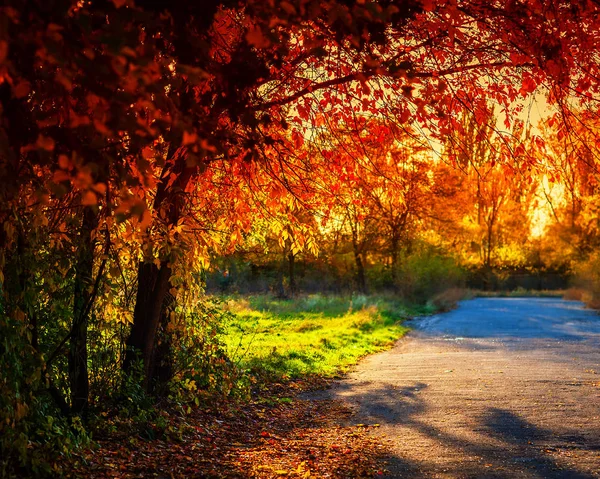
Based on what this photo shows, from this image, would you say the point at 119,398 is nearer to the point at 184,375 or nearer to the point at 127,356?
the point at 127,356

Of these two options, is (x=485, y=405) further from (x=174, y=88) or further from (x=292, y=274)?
(x=292, y=274)

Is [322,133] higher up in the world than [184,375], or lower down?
higher up

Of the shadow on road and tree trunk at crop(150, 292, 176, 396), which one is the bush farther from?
tree trunk at crop(150, 292, 176, 396)

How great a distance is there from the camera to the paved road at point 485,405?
22.2 feet

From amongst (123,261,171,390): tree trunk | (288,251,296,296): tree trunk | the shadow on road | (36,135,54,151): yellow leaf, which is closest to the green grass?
(123,261,171,390): tree trunk

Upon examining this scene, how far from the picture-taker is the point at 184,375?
9.12 metres

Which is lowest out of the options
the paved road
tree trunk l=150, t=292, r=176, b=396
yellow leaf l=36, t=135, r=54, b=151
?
the paved road

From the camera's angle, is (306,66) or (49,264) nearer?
(49,264)

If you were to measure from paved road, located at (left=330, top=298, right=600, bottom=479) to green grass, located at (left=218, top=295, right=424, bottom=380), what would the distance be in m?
0.87

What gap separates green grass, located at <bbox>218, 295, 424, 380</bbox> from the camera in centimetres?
1410

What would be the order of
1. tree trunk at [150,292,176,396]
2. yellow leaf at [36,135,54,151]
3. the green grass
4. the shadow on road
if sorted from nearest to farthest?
yellow leaf at [36,135,54,151] → the shadow on road → tree trunk at [150,292,176,396] → the green grass

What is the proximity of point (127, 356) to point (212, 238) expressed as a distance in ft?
5.23

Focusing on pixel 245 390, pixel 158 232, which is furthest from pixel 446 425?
pixel 158 232

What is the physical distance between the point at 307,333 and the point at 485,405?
11.5 metres
